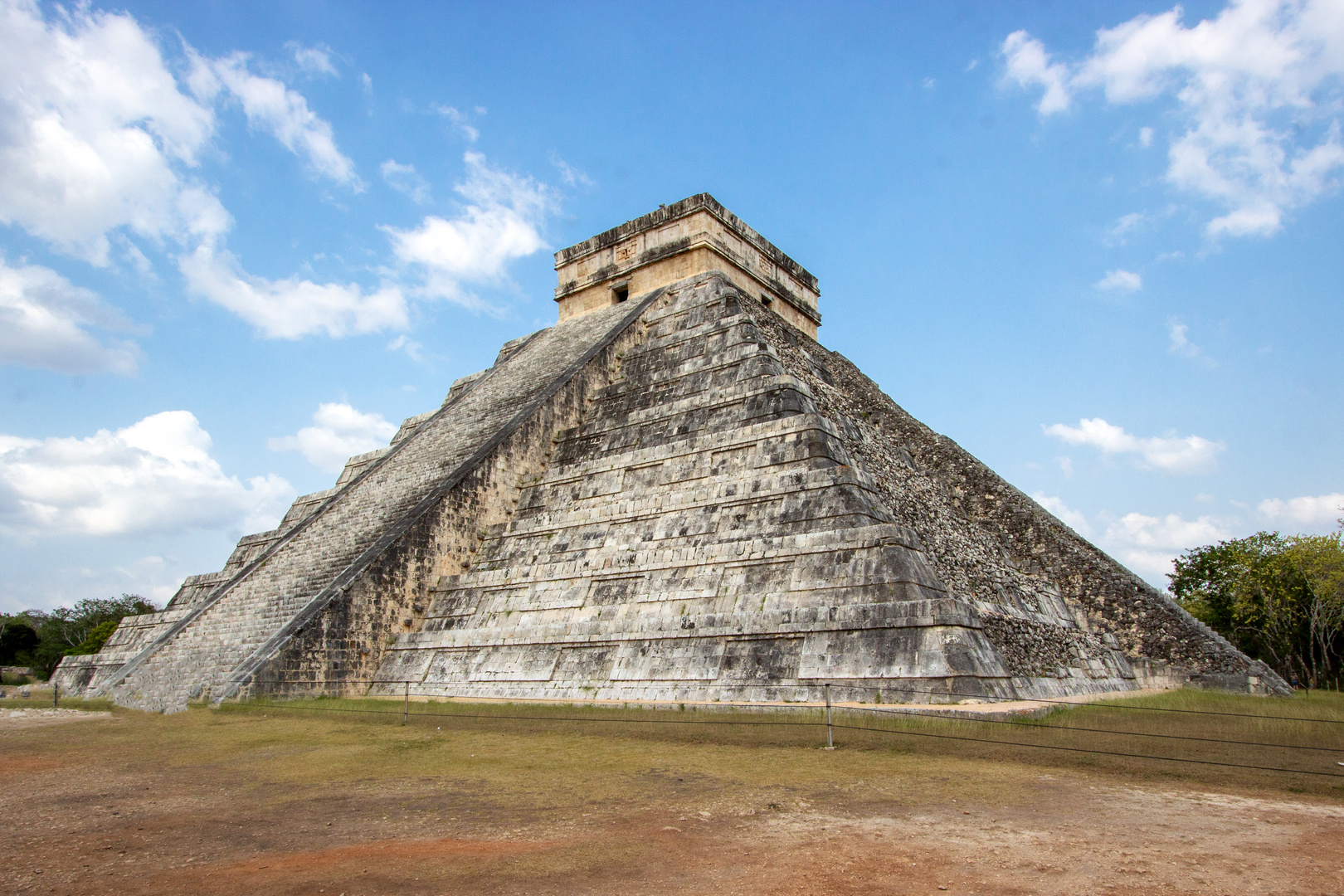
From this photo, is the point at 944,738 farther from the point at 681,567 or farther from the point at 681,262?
the point at 681,262

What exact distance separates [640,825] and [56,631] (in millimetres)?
46781

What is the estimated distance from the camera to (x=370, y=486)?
13.7 m

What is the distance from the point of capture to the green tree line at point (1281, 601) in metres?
18.0

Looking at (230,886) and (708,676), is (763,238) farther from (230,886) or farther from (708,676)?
(230,886)

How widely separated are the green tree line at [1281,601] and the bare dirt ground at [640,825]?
16.8m

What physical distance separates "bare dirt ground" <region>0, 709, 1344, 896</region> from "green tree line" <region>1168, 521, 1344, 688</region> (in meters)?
16.8

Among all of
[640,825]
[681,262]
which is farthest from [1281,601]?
[640,825]

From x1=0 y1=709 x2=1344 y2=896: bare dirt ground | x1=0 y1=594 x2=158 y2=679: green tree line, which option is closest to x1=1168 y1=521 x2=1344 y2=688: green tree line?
x1=0 y1=709 x2=1344 y2=896: bare dirt ground

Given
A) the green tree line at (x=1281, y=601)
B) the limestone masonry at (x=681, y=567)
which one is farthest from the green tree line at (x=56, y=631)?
the green tree line at (x=1281, y=601)

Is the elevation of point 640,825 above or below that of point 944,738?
below

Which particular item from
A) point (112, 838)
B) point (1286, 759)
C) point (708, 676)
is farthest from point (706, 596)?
point (112, 838)

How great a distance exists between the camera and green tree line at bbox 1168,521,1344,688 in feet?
59.0

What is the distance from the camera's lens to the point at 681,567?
9273mm

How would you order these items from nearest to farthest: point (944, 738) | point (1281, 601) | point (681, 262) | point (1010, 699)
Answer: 1. point (944, 738)
2. point (1010, 699)
3. point (681, 262)
4. point (1281, 601)
